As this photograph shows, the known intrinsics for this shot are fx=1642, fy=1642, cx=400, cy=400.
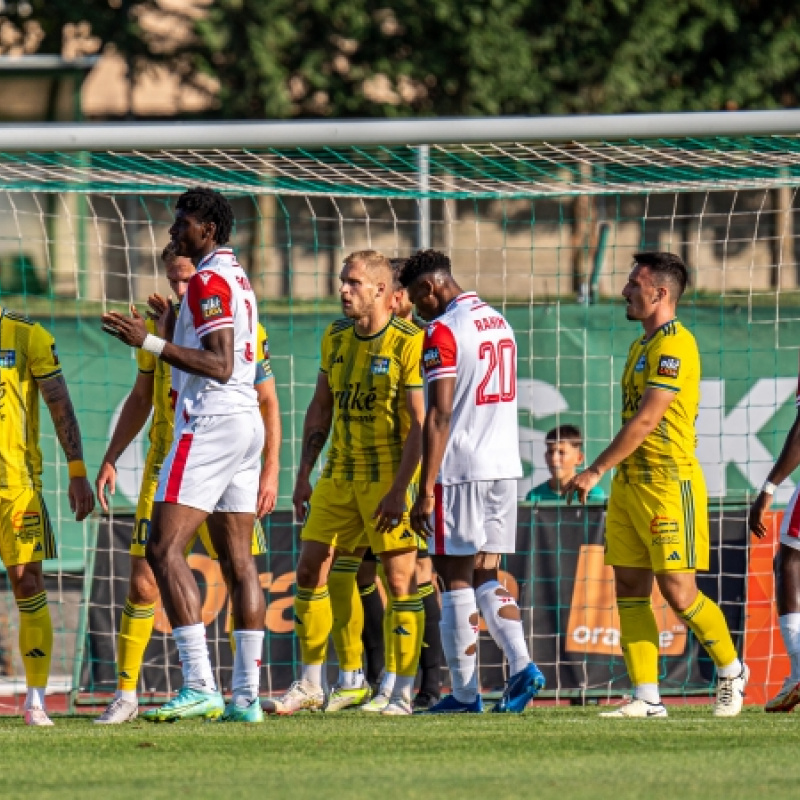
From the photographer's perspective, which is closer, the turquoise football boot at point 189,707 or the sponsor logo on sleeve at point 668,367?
the turquoise football boot at point 189,707

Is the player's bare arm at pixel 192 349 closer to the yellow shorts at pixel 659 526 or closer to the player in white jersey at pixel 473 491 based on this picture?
the player in white jersey at pixel 473 491

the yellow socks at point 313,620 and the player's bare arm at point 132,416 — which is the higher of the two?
the player's bare arm at point 132,416

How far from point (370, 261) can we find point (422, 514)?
1.25 metres

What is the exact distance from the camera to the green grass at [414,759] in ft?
17.0

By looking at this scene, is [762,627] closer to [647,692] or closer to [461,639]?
[647,692]

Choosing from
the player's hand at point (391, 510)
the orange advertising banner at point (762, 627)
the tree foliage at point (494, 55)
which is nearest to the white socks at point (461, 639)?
the player's hand at point (391, 510)

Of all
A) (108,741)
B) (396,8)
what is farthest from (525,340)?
(396,8)

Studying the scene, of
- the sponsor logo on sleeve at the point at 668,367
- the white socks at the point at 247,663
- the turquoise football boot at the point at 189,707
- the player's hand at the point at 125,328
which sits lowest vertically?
the turquoise football boot at the point at 189,707

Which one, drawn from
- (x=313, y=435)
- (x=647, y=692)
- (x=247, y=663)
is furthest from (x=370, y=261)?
(x=647, y=692)

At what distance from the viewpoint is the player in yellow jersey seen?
307 inches

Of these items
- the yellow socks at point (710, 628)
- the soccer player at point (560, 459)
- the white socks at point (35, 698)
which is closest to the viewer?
the yellow socks at point (710, 628)

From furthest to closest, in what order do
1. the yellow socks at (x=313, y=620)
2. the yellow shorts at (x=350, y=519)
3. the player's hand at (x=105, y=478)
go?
the yellow socks at (x=313, y=620) → the player's hand at (x=105, y=478) → the yellow shorts at (x=350, y=519)

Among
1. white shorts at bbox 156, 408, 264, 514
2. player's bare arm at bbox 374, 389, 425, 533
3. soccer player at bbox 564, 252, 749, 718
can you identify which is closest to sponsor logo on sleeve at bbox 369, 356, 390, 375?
player's bare arm at bbox 374, 389, 425, 533

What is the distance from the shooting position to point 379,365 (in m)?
8.02
